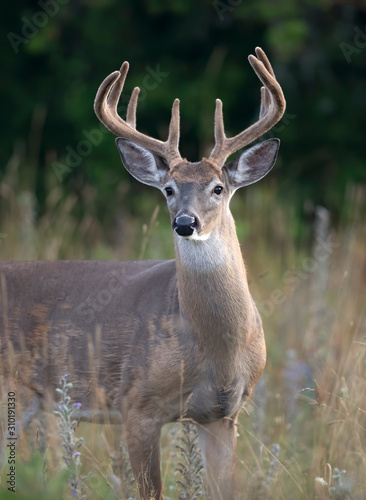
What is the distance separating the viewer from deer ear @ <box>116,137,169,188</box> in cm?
452

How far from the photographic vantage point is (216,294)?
4.16 m

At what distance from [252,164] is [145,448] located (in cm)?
141

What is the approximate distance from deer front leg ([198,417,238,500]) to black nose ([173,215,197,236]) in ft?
3.13

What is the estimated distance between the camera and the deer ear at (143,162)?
4.52 m

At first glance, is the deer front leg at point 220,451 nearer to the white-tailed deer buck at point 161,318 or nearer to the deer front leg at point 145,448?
the white-tailed deer buck at point 161,318

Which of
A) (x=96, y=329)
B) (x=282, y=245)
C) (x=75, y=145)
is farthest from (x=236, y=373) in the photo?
(x=75, y=145)

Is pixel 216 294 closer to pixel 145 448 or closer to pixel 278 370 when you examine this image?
pixel 145 448

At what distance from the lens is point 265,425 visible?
5027 mm

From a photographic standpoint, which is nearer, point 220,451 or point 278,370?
point 220,451

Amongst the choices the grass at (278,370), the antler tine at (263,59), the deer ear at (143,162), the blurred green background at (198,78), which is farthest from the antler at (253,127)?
the blurred green background at (198,78)

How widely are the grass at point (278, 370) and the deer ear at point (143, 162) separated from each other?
51cm

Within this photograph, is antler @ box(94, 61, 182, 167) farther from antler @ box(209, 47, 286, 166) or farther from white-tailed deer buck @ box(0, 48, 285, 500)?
antler @ box(209, 47, 286, 166)

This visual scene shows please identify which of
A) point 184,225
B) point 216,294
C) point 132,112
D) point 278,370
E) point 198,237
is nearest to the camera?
point 184,225

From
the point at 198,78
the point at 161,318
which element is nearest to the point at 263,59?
the point at 161,318
